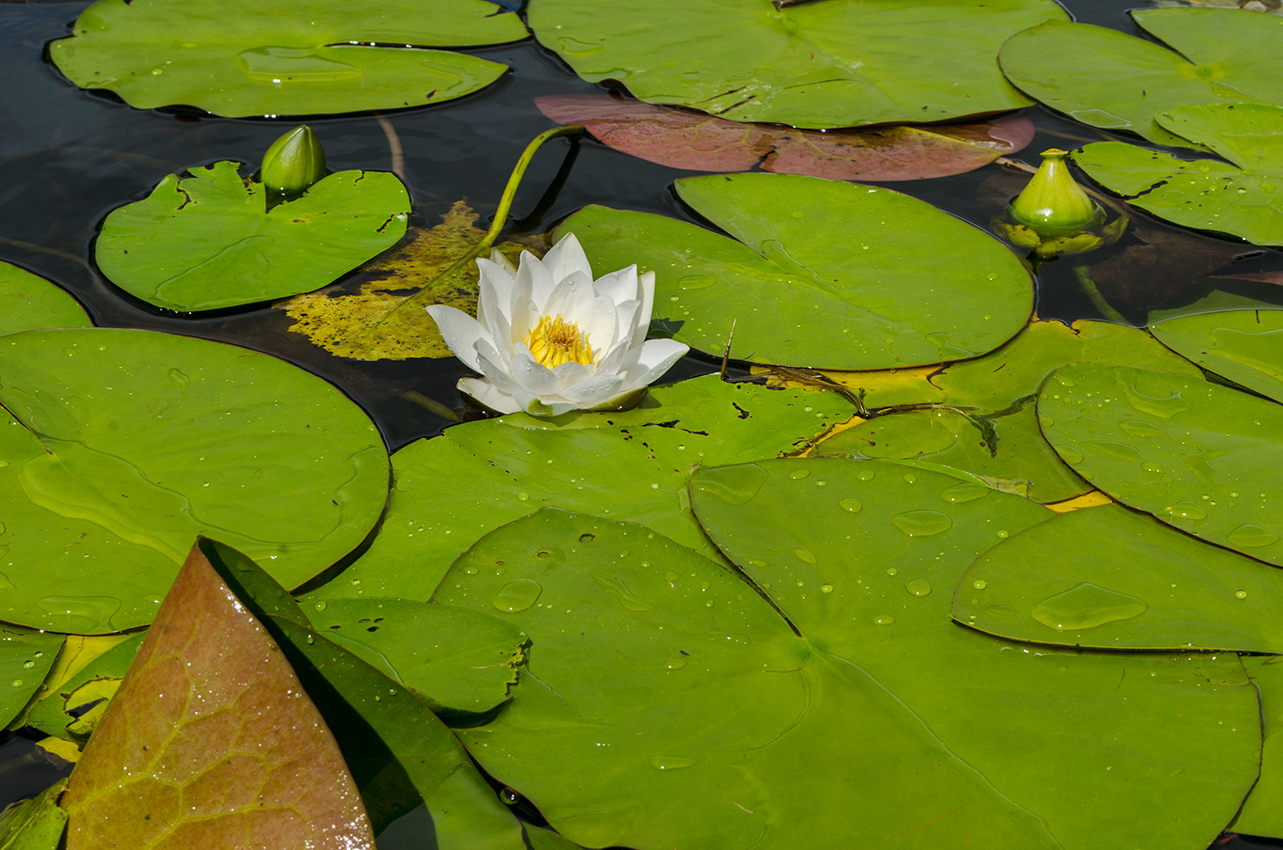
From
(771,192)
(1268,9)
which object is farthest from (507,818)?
(1268,9)

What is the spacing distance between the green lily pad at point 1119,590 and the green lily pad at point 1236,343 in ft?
2.00

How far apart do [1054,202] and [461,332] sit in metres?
1.88

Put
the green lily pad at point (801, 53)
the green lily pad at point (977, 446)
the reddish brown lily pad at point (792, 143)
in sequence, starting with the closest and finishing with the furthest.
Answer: the green lily pad at point (977, 446)
the reddish brown lily pad at point (792, 143)
the green lily pad at point (801, 53)

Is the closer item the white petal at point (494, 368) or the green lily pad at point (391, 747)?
the green lily pad at point (391, 747)

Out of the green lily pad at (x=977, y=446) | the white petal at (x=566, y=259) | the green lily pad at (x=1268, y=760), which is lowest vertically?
the green lily pad at (x=1268, y=760)

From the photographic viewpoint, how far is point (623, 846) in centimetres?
113

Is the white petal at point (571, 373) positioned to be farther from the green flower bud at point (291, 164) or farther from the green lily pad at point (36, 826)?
the green flower bud at point (291, 164)

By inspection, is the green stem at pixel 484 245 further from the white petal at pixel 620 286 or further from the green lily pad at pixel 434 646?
the green lily pad at pixel 434 646

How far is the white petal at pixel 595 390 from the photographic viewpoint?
5.64 ft

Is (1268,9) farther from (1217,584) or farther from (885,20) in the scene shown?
(1217,584)

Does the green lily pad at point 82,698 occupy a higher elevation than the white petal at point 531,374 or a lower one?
lower

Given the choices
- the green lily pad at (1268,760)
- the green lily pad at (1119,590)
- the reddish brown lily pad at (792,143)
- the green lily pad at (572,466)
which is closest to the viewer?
the green lily pad at (1268,760)

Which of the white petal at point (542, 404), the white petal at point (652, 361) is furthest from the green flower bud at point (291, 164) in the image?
the white petal at point (652, 361)

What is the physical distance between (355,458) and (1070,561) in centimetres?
137
